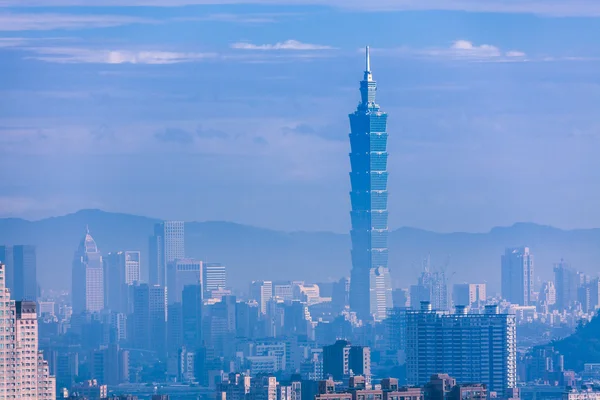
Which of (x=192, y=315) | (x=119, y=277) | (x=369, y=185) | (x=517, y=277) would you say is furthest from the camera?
(x=369, y=185)

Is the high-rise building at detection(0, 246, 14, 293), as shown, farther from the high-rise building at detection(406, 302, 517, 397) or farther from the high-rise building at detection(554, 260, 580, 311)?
the high-rise building at detection(554, 260, 580, 311)

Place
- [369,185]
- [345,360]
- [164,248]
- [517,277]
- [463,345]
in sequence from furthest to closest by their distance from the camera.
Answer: [369,185]
[517,277]
[164,248]
[463,345]
[345,360]

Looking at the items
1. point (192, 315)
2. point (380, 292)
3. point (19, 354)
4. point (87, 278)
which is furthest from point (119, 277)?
point (19, 354)

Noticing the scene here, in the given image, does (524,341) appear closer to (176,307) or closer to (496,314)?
(496,314)

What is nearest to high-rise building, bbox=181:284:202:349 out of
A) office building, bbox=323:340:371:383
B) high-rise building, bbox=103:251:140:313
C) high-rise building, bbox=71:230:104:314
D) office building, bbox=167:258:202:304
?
office building, bbox=167:258:202:304

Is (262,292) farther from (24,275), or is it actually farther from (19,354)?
(19,354)
